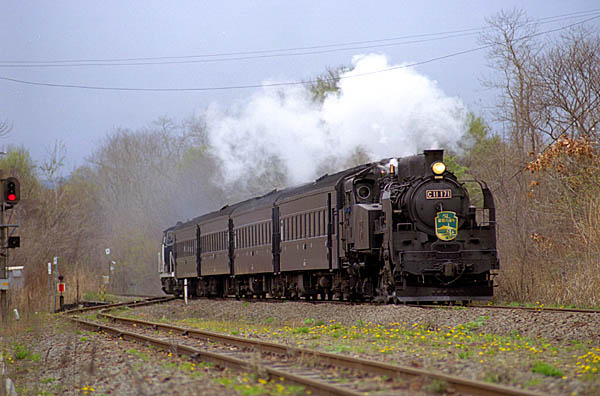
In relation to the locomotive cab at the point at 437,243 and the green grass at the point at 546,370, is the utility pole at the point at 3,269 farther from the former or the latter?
the green grass at the point at 546,370

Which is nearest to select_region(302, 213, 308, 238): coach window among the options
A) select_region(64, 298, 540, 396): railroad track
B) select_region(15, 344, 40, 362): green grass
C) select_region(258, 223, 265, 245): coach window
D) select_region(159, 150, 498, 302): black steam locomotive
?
select_region(159, 150, 498, 302): black steam locomotive

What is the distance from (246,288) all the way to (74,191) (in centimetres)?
3406

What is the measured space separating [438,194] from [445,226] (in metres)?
0.73

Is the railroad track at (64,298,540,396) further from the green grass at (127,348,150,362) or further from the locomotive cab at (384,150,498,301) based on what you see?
the locomotive cab at (384,150,498,301)

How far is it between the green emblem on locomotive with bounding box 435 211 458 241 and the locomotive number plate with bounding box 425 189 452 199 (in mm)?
390

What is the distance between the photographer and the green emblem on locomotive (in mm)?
17328

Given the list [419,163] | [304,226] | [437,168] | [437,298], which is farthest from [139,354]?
[304,226]

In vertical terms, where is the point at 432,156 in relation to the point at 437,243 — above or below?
above

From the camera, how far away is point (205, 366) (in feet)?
32.5

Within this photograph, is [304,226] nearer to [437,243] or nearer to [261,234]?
[261,234]

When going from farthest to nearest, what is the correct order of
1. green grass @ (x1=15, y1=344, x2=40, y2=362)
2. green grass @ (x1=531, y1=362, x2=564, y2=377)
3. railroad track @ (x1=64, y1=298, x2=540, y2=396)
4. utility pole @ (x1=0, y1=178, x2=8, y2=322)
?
1. utility pole @ (x1=0, y1=178, x2=8, y2=322)
2. green grass @ (x1=15, y1=344, x2=40, y2=362)
3. green grass @ (x1=531, y1=362, x2=564, y2=377)
4. railroad track @ (x1=64, y1=298, x2=540, y2=396)

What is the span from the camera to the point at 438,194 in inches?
689

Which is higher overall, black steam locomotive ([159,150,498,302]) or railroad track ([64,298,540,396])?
black steam locomotive ([159,150,498,302])

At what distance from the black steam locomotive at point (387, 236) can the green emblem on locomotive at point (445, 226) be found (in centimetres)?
2
